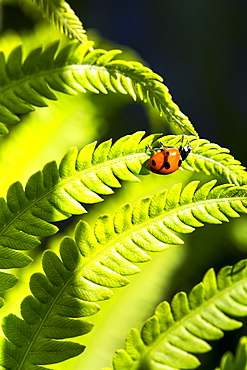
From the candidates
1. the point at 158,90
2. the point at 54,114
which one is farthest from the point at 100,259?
the point at 54,114

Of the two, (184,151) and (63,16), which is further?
(184,151)

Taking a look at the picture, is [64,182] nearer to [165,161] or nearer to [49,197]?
[49,197]

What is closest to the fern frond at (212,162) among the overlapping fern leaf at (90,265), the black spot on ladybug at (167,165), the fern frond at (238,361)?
the overlapping fern leaf at (90,265)

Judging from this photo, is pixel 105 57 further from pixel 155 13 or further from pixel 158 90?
pixel 155 13

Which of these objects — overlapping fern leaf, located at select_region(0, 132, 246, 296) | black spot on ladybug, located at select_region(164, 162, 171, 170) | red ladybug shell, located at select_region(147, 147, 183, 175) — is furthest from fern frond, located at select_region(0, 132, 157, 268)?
black spot on ladybug, located at select_region(164, 162, 171, 170)

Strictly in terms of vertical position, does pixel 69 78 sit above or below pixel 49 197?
above

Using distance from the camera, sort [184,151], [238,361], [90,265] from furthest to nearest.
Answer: [184,151] < [90,265] < [238,361]

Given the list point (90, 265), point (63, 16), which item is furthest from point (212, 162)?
point (63, 16)

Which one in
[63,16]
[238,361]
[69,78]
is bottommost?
[238,361]
